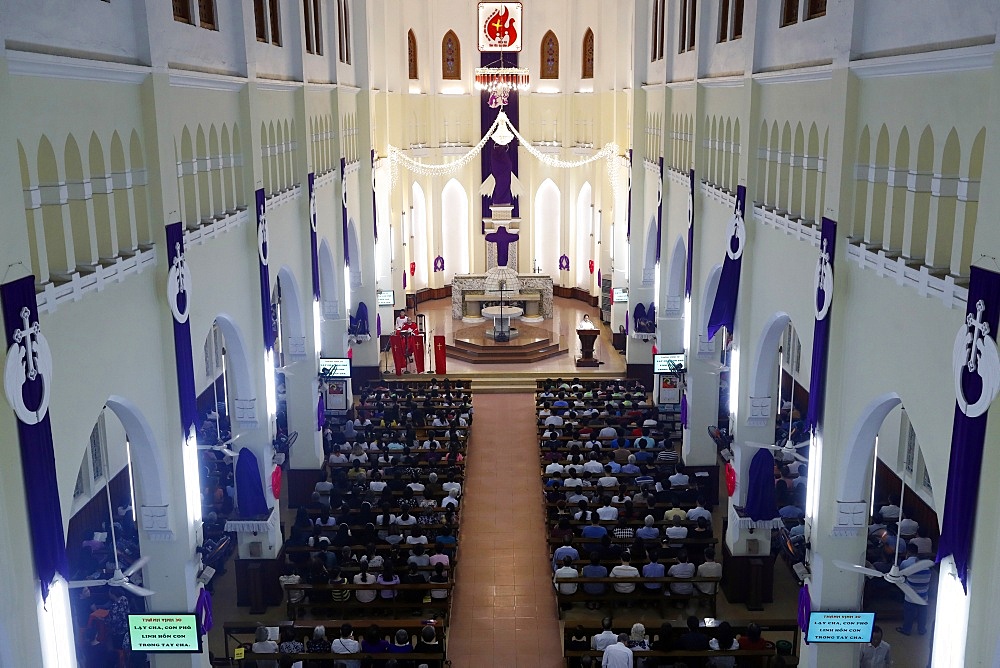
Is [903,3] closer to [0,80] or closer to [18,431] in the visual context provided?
[0,80]

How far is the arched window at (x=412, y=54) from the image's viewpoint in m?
35.5

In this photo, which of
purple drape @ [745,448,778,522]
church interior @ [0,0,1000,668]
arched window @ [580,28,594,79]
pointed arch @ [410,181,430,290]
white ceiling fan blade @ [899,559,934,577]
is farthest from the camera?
pointed arch @ [410,181,430,290]

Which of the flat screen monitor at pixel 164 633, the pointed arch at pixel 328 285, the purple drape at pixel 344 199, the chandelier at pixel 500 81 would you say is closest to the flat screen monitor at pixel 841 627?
the flat screen monitor at pixel 164 633

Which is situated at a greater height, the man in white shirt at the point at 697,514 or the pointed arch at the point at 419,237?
the pointed arch at the point at 419,237

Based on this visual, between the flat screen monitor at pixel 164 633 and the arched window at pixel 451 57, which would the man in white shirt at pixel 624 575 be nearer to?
the flat screen monitor at pixel 164 633

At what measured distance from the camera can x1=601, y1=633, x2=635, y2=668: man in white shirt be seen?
13.1m

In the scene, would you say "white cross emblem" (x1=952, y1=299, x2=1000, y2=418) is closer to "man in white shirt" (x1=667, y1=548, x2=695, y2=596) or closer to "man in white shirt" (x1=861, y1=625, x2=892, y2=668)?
"man in white shirt" (x1=861, y1=625, x2=892, y2=668)

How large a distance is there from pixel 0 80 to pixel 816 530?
34.5 feet

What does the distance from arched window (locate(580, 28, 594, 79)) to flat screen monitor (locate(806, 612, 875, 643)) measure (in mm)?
27725

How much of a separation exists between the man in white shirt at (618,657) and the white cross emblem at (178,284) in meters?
7.21

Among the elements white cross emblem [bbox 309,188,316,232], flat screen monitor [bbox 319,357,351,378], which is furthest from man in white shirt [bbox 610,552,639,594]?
white cross emblem [bbox 309,188,316,232]

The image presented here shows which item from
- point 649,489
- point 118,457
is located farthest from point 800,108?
point 118,457

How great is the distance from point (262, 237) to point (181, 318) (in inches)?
179

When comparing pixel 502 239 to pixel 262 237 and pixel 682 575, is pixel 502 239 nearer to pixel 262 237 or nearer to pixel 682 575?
pixel 262 237
